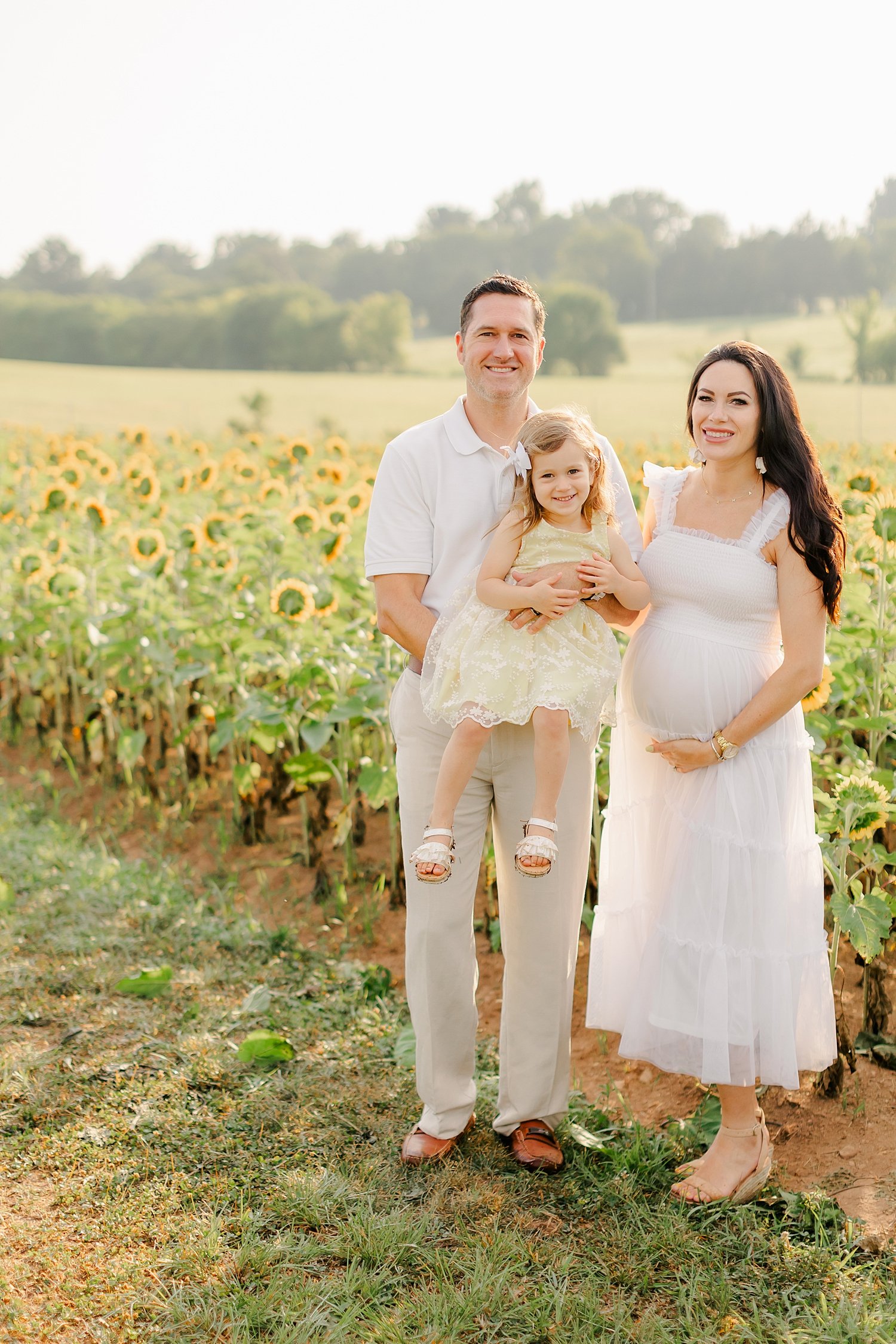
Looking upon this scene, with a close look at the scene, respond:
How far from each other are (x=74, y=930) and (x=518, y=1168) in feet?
6.91

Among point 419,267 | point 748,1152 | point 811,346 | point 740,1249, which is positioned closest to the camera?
point 740,1249

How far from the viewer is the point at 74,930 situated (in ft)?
14.3

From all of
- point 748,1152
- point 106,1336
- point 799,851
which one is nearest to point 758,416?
point 799,851

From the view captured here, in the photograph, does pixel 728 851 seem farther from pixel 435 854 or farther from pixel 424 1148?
pixel 424 1148

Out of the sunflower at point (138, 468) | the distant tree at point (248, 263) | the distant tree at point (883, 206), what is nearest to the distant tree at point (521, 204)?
the distant tree at point (248, 263)

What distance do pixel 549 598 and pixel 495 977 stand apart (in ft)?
6.10

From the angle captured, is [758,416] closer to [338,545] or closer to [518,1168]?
[518,1168]

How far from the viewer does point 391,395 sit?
34250 millimetres

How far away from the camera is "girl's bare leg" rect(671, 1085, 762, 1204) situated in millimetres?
2756

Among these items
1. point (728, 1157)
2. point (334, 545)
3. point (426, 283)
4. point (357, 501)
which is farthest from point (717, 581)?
point (426, 283)

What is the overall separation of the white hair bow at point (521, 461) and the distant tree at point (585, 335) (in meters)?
45.2

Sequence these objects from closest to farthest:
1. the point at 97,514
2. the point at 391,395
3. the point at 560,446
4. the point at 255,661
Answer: the point at 560,446
the point at 255,661
the point at 97,514
the point at 391,395

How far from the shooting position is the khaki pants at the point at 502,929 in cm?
286

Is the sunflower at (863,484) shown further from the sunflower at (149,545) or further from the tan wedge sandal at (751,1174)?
the sunflower at (149,545)
